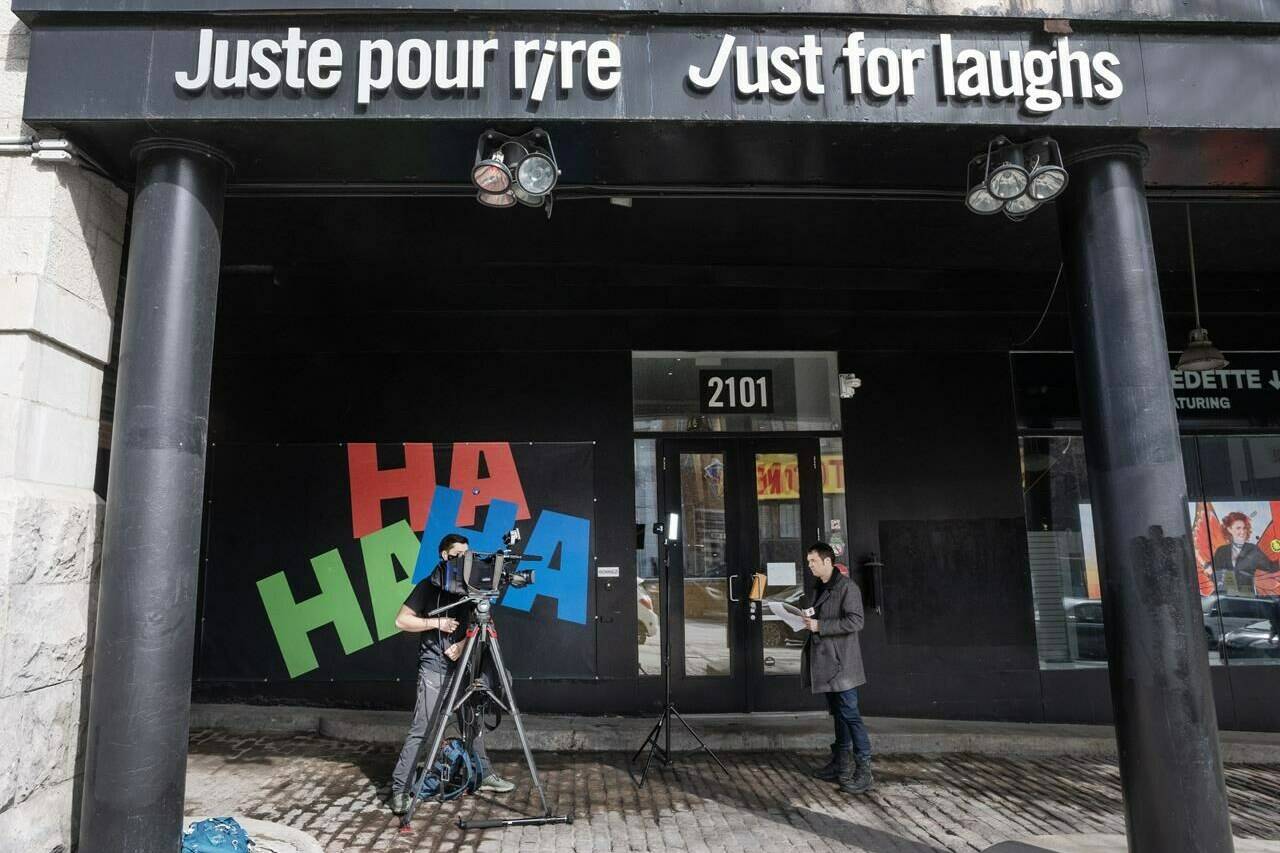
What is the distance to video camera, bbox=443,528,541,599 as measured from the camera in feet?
17.6

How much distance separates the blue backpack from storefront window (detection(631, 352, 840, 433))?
Answer: 3.65 meters

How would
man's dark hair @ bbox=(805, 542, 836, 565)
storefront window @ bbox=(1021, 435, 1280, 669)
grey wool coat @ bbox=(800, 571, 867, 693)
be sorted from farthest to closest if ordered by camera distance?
1. storefront window @ bbox=(1021, 435, 1280, 669)
2. man's dark hair @ bbox=(805, 542, 836, 565)
3. grey wool coat @ bbox=(800, 571, 867, 693)

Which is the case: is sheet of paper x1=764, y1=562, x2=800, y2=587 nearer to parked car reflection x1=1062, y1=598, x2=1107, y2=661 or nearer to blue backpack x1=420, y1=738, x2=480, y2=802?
parked car reflection x1=1062, y1=598, x2=1107, y2=661

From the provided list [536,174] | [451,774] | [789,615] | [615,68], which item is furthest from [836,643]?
[615,68]

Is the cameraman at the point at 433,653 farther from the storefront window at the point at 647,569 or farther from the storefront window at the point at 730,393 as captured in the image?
the storefront window at the point at 730,393

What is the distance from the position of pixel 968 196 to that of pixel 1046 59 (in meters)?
0.83

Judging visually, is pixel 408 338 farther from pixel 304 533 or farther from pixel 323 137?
pixel 323 137

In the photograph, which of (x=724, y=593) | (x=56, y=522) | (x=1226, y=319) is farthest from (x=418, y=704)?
(x=1226, y=319)

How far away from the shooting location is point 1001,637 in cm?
784

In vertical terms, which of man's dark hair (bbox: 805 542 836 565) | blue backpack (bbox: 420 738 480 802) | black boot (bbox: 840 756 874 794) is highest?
man's dark hair (bbox: 805 542 836 565)

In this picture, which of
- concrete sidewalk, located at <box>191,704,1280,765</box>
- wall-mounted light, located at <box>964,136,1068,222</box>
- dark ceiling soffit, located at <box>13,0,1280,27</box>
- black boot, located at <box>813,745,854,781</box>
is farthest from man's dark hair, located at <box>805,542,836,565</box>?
dark ceiling soffit, located at <box>13,0,1280,27</box>

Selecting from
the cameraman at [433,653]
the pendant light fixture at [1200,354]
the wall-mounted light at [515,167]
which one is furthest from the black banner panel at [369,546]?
the pendant light fixture at [1200,354]

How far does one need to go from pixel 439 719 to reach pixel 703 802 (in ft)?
6.51

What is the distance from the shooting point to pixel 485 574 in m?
5.47
